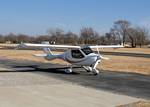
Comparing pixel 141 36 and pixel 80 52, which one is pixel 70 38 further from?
pixel 80 52

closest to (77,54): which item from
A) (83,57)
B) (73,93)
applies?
(83,57)

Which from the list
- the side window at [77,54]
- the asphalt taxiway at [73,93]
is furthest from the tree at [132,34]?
the asphalt taxiway at [73,93]

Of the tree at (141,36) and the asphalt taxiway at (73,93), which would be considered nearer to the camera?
the asphalt taxiway at (73,93)

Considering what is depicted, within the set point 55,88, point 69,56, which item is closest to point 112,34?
point 69,56

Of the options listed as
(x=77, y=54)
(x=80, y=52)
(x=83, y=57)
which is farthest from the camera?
(x=77, y=54)

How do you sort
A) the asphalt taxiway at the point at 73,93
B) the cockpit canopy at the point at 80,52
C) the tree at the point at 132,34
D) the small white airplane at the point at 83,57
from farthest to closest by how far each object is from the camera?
1. the tree at the point at 132,34
2. the cockpit canopy at the point at 80,52
3. the small white airplane at the point at 83,57
4. the asphalt taxiway at the point at 73,93

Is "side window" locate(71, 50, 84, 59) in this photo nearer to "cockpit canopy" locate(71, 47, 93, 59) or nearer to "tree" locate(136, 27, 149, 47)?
"cockpit canopy" locate(71, 47, 93, 59)

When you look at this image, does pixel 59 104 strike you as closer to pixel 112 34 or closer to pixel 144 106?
pixel 144 106

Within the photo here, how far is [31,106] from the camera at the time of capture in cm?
1149

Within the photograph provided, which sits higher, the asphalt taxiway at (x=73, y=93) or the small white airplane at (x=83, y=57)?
the small white airplane at (x=83, y=57)

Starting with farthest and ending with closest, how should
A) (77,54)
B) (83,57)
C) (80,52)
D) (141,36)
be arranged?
(141,36) < (77,54) < (80,52) < (83,57)

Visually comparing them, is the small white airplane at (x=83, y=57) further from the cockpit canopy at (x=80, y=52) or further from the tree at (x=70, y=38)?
the tree at (x=70, y=38)

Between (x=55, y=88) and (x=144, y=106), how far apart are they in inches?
213

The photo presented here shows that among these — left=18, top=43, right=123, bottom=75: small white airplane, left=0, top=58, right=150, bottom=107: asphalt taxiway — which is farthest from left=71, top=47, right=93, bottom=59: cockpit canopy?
left=0, top=58, right=150, bottom=107: asphalt taxiway
